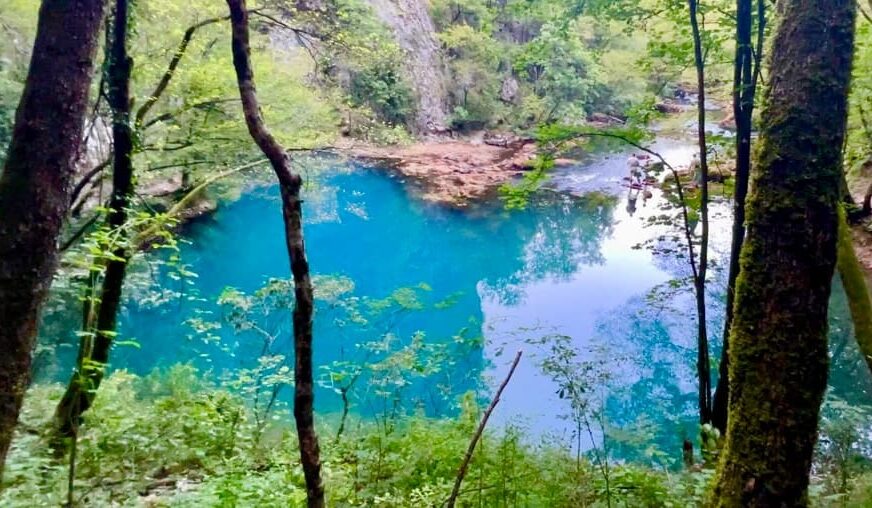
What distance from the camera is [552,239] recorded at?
16.2 meters

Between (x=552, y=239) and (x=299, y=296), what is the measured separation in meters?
14.4

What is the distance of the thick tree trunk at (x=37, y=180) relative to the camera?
2.11 meters

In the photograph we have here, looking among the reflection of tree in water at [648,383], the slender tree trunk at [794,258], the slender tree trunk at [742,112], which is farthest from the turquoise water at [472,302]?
the slender tree trunk at [794,258]

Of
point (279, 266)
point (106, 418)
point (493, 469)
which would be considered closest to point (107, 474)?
point (106, 418)

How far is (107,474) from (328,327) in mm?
6310

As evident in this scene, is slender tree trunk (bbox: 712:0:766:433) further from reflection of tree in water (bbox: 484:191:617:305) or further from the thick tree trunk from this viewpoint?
reflection of tree in water (bbox: 484:191:617:305)

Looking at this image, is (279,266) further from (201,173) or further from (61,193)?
(61,193)


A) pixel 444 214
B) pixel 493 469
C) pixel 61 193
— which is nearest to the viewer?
pixel 61 193

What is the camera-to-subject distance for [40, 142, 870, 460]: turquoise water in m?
8.05

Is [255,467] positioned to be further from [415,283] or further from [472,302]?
[415,283]

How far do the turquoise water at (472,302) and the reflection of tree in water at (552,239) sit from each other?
0.06 meters

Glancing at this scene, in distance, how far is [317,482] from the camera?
2.29 m

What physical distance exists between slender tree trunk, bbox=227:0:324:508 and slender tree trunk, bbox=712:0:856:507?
5.12 feet

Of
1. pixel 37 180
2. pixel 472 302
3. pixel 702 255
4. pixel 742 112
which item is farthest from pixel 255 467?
pixel 472 302
